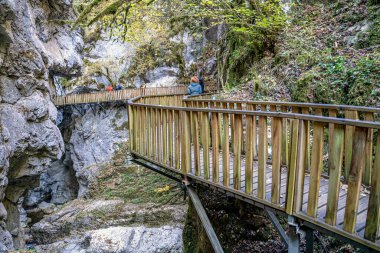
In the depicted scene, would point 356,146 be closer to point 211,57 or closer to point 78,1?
point 211,57

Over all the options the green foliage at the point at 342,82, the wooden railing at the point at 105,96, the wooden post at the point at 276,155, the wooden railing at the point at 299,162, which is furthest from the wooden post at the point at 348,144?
the wooden railing at the point at 105,96

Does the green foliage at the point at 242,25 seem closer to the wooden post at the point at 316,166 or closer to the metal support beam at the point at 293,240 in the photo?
the wooden post at the point at 316,166

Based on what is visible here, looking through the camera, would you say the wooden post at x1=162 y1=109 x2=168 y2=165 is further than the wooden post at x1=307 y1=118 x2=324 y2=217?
Yes

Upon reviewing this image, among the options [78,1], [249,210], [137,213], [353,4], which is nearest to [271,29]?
[353,4]

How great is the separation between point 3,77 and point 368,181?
10.7 meters

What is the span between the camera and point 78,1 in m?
25.0

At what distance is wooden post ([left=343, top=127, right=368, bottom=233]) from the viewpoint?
7.50ft

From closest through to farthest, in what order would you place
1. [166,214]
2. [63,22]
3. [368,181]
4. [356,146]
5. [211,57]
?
[356,146] → [368,181] → [166,214] → [63,22] → [211,57]

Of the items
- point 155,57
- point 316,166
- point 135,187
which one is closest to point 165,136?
point 316,166

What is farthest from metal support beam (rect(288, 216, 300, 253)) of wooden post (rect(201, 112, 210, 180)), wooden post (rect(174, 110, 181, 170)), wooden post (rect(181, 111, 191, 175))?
wooden post (rect(174, 110, 181, 170))

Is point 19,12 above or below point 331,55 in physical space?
above

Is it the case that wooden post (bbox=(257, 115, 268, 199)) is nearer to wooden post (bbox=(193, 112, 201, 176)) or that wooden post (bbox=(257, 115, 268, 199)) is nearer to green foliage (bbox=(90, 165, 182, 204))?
wooden post (bbox=(193, 112, 201, 176))

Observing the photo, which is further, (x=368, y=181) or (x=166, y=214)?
(x=166, y=214)

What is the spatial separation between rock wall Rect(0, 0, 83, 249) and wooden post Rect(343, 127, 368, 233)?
8.46 meters
